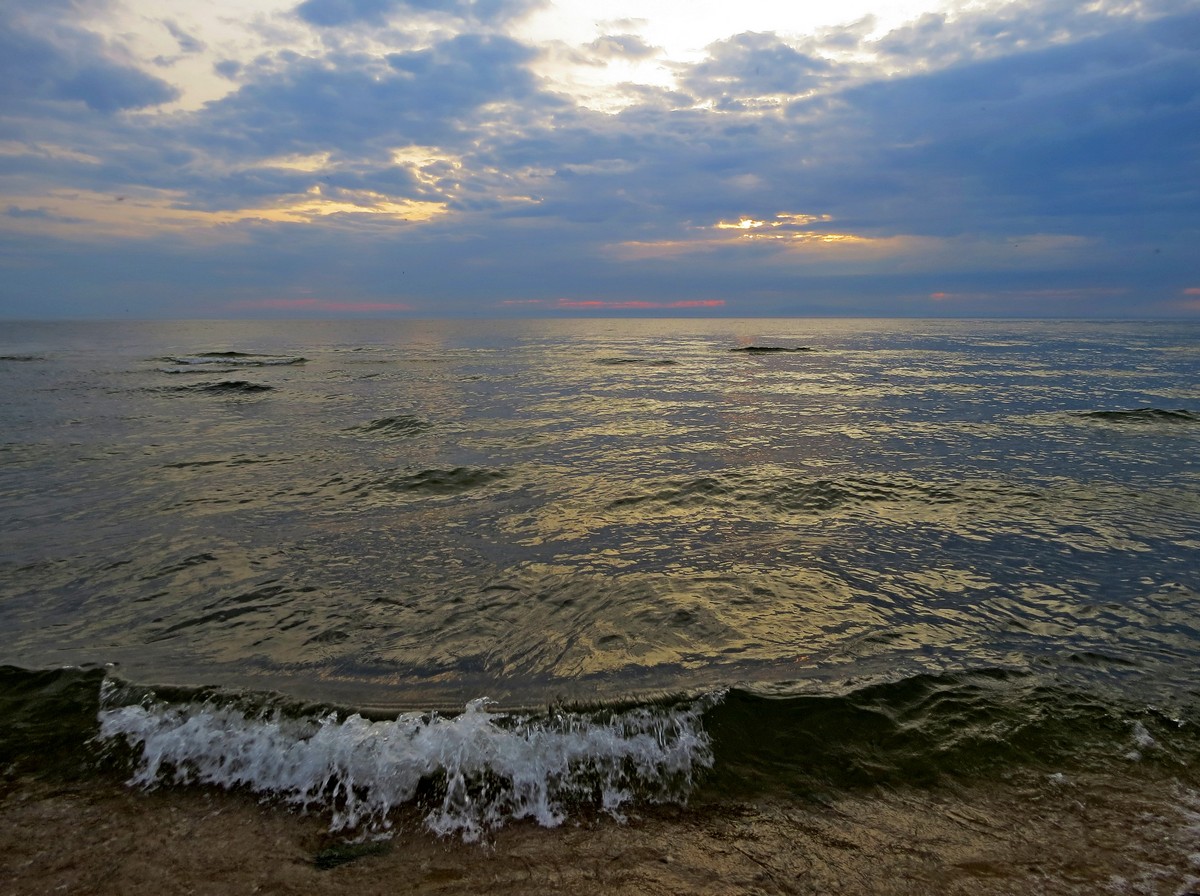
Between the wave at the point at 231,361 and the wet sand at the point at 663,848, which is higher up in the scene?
the wave at the point at 231,361

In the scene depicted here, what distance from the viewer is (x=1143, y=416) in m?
23.4

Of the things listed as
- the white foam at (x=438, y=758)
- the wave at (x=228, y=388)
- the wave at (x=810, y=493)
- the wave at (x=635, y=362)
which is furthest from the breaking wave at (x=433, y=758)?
the wave at (x=635, y=362)

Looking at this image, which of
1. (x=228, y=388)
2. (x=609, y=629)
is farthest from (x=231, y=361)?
(x=609, y=629)

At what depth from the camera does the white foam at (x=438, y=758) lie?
486 centimetres

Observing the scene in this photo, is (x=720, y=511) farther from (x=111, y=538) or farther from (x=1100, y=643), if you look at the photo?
(x=111, y=538)

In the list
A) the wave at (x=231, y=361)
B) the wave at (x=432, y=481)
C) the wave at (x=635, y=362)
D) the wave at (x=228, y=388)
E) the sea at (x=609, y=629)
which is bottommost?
the sea at (x=609, y=629)

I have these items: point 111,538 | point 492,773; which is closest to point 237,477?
point 111,538

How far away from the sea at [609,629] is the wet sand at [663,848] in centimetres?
8

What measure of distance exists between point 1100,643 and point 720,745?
513 cm

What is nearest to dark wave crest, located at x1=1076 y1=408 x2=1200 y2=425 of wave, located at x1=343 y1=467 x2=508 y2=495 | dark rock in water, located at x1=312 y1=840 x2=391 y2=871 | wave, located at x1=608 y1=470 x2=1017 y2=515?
wave, located at x1=608 y1=470 x2=1017 y2=515

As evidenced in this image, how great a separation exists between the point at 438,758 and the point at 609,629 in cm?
280

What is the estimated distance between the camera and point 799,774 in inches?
204

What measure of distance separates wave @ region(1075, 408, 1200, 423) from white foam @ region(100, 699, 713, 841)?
2573 cm

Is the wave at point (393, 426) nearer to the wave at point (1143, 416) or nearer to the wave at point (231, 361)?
the wave at point (1143, 416)
